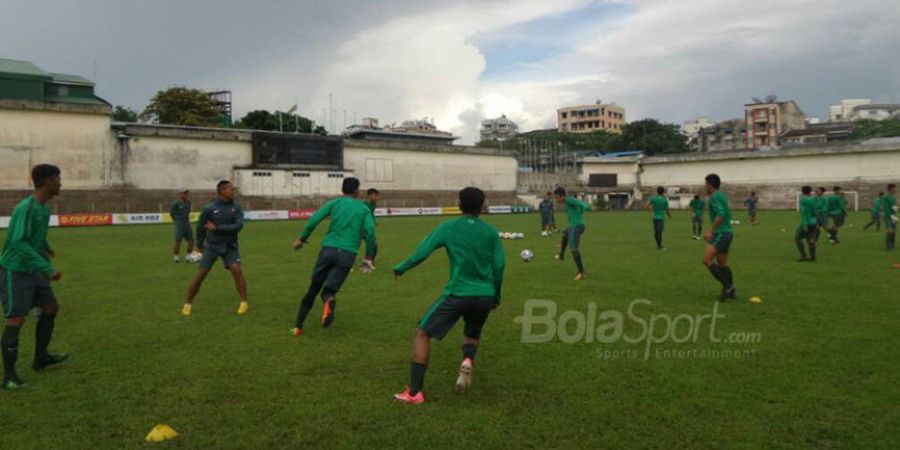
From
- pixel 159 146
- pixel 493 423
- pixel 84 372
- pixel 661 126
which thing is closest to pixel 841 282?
pixel 493 423

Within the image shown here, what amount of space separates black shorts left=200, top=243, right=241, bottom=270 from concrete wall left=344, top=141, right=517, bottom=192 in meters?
45.7

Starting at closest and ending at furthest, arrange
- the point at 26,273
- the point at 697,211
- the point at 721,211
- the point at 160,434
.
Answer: the point at 160,434, the point at 26,273, the point at 721,211, the point at 697,211

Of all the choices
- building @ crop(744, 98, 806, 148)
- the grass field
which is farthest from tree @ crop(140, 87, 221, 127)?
building @ crop(744, 98, 806, 148)

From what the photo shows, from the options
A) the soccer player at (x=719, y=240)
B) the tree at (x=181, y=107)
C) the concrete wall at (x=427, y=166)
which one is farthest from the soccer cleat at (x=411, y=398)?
the tree at (x=181, y=107)

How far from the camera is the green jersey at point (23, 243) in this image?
5809mm

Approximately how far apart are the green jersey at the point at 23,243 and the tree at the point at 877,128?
290 feet

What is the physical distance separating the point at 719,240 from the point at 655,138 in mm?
80433

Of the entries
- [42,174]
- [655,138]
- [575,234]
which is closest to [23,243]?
[42,174]

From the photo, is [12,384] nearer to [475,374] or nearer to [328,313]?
[328,313]

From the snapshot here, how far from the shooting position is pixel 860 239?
2100cm

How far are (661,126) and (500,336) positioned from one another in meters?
85.4

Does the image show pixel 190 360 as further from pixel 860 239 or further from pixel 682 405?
pixel 860 239

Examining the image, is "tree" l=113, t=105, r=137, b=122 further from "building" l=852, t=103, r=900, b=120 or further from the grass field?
"building" l=852, t=103, r=900, b=120

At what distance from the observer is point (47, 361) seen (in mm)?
6246
